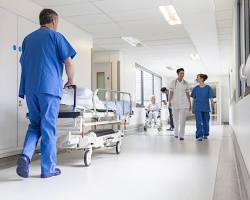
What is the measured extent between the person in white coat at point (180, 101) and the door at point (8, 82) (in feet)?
11.9

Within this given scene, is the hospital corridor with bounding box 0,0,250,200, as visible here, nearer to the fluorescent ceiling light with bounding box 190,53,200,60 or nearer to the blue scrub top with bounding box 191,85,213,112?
the blue scrub top with bounding box 191,85,213,112

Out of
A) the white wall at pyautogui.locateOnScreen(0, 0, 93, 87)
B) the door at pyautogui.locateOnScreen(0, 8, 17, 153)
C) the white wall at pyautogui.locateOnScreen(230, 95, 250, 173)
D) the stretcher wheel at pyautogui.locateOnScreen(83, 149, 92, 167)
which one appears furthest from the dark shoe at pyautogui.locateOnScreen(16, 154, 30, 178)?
the white wall at pyautogui.locateOnScreen(0, 0, 93, 87)

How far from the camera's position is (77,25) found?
6.49 meters

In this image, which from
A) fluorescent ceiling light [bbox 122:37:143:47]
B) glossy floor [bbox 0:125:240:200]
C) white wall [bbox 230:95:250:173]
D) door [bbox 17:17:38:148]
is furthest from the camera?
fluorescent ceiling light [bbox 122:37:143:47]

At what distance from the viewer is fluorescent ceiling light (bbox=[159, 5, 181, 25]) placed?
557cm

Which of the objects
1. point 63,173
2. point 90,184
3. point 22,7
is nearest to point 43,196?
point 90,184

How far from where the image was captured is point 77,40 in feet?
21.5

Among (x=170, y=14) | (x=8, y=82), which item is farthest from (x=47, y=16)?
(x=170, y=14)

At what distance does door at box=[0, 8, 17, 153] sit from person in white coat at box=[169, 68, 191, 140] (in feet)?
11.9

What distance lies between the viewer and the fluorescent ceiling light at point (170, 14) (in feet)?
18.3

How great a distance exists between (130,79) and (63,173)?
7.38 metres

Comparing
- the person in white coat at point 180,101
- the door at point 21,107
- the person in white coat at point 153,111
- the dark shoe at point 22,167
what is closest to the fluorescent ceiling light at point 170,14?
the person in white coat at point 180,101

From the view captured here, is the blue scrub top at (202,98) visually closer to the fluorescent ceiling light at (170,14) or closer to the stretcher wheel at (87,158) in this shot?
the fluorescent ceiling light at (170,14)

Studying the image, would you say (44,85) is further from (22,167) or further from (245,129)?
(245,129)
